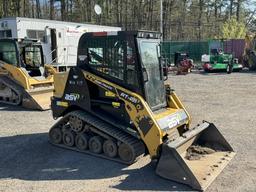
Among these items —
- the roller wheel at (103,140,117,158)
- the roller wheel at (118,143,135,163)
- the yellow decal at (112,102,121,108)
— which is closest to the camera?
the roller wheel at (118,143,135,163)

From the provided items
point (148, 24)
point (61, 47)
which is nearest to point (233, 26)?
point (148, 24)

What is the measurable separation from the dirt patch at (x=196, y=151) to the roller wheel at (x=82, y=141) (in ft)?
6.37

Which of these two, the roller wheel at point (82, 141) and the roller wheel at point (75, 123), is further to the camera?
the roller wheel at point (75, 123)

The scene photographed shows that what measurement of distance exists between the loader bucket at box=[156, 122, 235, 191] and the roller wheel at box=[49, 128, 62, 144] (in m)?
2.58

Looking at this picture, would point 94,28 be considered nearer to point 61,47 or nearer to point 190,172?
point 61,47

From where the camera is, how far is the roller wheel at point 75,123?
23.2 ft

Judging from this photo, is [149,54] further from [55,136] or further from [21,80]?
[21,80]

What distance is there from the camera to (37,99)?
11.9m

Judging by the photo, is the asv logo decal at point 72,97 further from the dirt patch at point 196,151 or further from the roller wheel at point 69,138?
the dirt patch at point 196,151

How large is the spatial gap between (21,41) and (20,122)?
3899 millimetres

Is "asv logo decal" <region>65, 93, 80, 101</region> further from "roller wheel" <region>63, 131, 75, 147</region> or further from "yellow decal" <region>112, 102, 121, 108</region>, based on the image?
"yellow decal" <region>112, 102, 121, 108</region>

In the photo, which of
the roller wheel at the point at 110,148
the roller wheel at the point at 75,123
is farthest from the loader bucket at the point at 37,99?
the roller wheel at the point at 110,148

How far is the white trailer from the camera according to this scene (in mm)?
18773

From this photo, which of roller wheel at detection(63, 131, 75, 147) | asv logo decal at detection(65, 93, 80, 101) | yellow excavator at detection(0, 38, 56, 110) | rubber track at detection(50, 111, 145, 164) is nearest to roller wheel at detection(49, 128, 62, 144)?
roller wheel at detection(63, 131, 75, 147)
